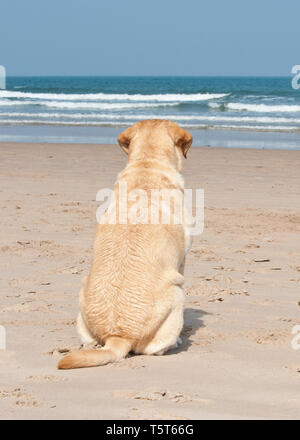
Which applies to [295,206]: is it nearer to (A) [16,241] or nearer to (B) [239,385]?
(A) [16,241]

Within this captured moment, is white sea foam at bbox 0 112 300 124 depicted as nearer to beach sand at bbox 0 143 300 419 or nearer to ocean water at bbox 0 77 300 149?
ocean water at bbox 0 77 300 149

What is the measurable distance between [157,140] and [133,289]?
130 centimetres

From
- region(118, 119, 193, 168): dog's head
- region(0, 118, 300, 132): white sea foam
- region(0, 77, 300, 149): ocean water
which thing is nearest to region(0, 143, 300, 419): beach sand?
region(118, 119, 193, 168): dog's head

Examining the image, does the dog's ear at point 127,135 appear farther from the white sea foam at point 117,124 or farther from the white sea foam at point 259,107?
the white sea foam at point 259,107

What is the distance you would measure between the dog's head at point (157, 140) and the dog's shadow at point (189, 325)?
119cm

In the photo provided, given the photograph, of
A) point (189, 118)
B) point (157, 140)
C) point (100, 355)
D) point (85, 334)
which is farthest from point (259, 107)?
point (100, 355)

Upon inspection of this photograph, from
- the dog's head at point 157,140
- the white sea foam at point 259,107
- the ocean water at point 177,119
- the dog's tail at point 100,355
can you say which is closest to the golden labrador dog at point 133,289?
the dog's tail at point 100,355

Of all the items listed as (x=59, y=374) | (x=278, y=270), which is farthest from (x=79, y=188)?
(x=59, y=374)

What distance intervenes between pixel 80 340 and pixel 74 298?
107 cm

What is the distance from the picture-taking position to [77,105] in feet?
127

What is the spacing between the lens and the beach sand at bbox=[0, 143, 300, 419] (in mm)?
3592

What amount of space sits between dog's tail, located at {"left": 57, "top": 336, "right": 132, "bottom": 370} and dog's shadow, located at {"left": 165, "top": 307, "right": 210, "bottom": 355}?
43 centimetres

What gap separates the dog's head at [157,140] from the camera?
5.07 metres

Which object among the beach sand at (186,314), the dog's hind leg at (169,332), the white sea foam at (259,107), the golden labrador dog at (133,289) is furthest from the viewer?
the white sea foam at (259,107)
